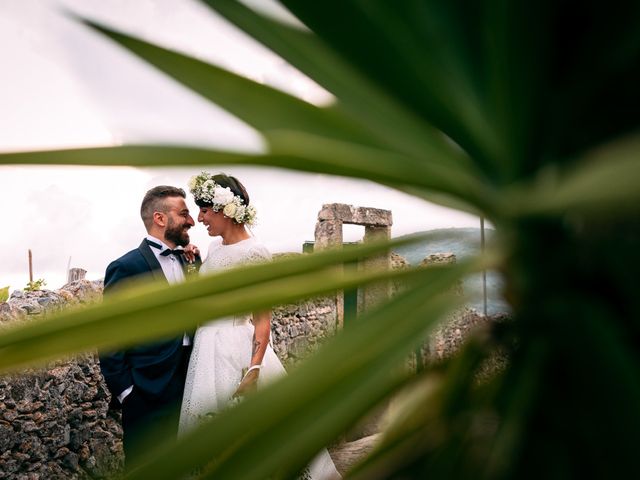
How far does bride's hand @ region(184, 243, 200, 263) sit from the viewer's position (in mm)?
3539

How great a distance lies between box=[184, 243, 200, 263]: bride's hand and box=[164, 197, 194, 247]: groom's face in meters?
0.17

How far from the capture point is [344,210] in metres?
7.03

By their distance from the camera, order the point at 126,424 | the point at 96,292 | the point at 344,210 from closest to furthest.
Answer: the point at 126,424
the point at 96,292
the point at 344,210

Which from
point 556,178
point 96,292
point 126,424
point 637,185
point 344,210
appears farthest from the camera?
point 344,210

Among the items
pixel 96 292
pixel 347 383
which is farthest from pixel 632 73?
pixel 96 292

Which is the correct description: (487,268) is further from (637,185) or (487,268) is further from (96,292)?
(96,292)

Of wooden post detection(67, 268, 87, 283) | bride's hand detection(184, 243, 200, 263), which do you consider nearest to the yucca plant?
bride's hand detection(184, 243, 200, 263)

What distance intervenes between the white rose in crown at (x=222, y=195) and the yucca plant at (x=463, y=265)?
2.92 m

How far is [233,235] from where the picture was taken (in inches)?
133

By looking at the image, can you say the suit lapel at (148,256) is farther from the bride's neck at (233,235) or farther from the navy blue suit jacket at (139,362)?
the bride's neck at (233,235)

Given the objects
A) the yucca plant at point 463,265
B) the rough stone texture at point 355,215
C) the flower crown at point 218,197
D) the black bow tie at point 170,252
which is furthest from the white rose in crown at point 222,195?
the rough stone texture at point 355,215

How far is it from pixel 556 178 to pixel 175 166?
156 mm

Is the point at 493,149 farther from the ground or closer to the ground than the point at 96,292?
farther from the ground

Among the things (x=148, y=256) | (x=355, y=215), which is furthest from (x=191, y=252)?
(x=355, y=215)
